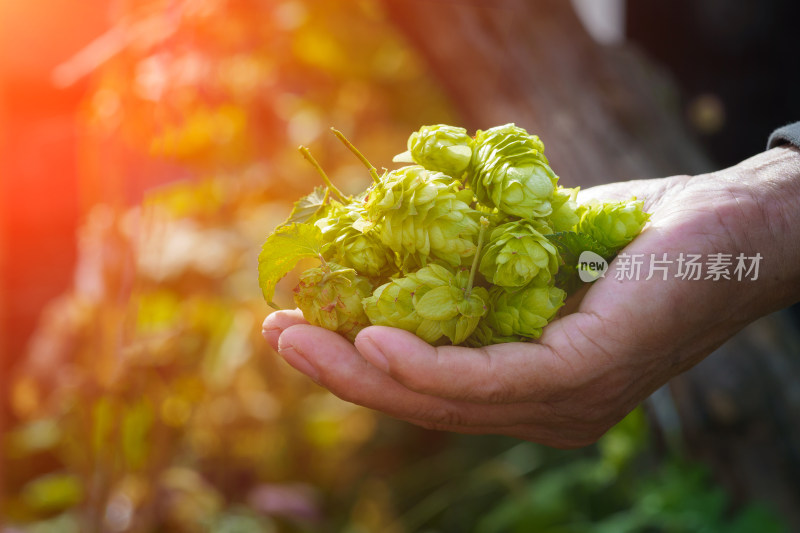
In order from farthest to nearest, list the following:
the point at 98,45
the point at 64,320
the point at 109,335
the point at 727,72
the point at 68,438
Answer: the point at 64,320 → the point at 727,72 → the point at 68,438 → the point at 98,45 → the point at 109,335

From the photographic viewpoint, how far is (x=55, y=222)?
5.72 m

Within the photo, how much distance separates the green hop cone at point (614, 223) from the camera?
1.35m

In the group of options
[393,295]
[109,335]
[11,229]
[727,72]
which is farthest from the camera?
[11,229]

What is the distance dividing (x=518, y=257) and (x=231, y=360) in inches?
66.9

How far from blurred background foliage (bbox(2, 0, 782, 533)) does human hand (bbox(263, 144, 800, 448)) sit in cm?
104

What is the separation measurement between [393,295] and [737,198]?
753mm

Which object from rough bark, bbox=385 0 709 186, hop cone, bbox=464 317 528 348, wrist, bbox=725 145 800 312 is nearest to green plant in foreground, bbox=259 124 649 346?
hop cone, bbox=464 317 528 348

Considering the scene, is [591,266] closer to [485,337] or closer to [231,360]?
[485,337]

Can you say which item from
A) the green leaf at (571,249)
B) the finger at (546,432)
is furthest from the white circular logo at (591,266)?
the finger at (546,432)

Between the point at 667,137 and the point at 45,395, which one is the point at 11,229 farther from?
the point at 667,137

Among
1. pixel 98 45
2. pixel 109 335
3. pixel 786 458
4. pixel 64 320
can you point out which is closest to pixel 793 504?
pixel 786 458

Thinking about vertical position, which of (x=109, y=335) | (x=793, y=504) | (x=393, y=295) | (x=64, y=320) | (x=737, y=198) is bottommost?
(x=793, y=504)

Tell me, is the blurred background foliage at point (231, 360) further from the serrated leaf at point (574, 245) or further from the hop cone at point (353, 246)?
the serrated leaf at point (574, 245)

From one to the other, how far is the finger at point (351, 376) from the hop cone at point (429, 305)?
0.27ft
